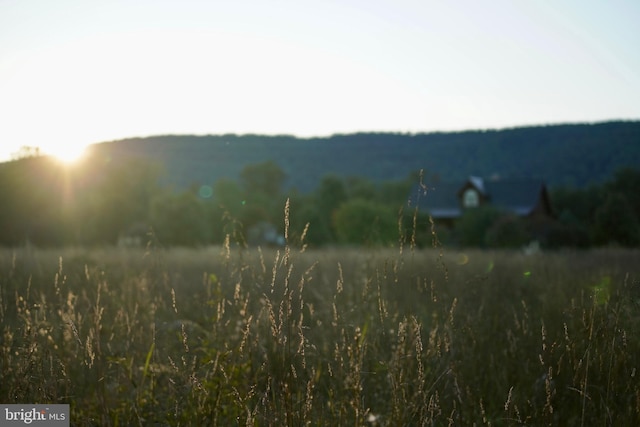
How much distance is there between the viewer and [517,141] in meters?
84.6

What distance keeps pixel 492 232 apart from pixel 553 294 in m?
19.1

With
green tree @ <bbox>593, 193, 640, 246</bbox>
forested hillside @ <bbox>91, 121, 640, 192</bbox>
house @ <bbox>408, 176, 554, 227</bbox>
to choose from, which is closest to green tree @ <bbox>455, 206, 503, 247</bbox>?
green tree @ <bbox>593, 193, 640, 246</bbox>

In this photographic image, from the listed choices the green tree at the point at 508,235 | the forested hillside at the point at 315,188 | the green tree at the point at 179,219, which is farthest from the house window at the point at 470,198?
the green tree at the point at 179,219

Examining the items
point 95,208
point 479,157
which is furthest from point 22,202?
point 479,157

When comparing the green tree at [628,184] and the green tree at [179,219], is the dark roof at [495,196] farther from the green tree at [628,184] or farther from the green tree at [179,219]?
the green tree at [179,219]

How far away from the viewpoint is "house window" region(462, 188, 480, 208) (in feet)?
161

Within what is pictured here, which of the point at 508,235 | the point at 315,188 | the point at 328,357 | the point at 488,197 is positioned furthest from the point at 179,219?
the point at 315,188

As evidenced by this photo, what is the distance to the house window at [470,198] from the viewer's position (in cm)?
4897

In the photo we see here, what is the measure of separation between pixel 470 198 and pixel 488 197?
1660 millimetres

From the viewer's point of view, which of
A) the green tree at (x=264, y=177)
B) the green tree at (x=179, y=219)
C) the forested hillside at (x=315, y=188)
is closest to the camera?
the forested hillside at (x=315, y=188)

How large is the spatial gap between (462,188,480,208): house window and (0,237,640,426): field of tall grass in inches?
1718

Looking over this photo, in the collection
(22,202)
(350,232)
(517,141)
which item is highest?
(517,141)

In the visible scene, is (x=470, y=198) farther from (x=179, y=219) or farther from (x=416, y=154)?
(x=416, y=154)

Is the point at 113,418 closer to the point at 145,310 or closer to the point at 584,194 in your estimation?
the point at 145,310
